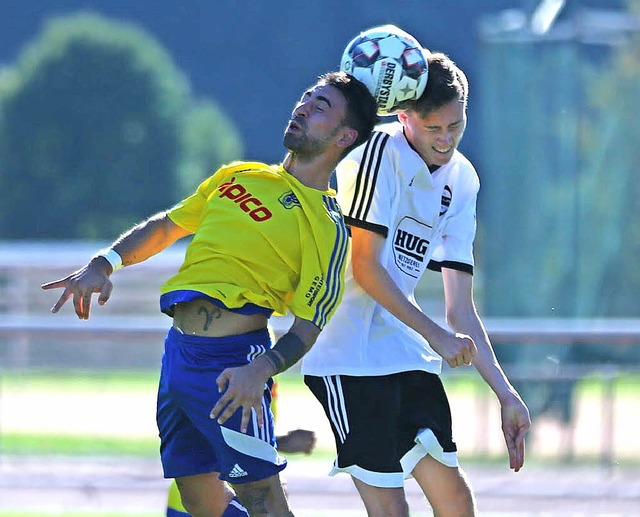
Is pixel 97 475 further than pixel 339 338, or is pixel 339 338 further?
pixel 97 475

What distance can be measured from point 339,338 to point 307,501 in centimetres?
388

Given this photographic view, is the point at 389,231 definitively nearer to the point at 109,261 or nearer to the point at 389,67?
the point at 389,67

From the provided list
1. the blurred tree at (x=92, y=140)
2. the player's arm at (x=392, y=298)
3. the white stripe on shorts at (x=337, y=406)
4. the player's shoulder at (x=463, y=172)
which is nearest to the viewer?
the player's arm at (x=392, y=298)

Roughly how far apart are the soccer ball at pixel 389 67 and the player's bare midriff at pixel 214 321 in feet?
2.84

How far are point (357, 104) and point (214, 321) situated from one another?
0.89 m

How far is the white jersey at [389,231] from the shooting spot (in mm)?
5016

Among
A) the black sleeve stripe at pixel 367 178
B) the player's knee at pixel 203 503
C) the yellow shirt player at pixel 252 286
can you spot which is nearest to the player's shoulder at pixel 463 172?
the black sleeve stripe at pixel 367 178

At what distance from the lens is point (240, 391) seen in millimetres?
4449

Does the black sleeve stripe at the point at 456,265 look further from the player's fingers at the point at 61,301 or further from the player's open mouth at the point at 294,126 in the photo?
the player's fingers at the point at 61,301

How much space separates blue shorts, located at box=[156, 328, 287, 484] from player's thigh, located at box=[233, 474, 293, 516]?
3 cm

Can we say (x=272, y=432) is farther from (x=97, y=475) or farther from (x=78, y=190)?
(x=78, y=190)

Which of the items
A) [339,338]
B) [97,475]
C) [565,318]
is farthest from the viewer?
[565,318]

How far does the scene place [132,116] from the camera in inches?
1363

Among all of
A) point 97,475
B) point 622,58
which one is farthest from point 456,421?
point 622,58
